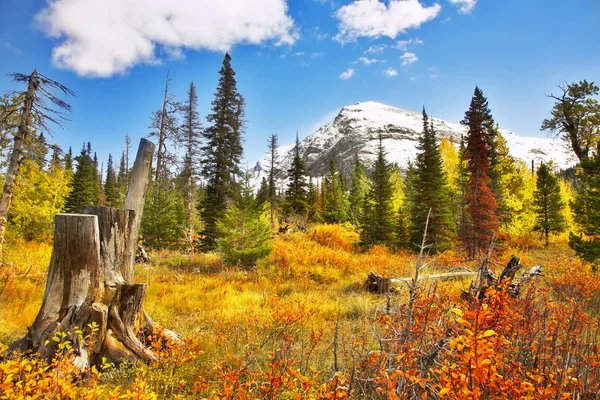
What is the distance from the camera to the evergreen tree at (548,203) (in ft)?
66.9

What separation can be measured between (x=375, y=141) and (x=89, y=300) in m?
117

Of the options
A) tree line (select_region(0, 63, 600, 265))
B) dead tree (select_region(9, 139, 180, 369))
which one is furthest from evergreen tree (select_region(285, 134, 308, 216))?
dead tree (select_region(9, 139, 180, 369))

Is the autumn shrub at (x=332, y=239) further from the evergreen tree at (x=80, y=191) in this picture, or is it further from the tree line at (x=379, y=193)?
the evergreen tree at (x=80, y=191)

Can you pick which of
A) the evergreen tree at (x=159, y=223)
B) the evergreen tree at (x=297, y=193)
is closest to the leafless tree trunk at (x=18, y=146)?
the evergreen tree at (x=159, y=223)

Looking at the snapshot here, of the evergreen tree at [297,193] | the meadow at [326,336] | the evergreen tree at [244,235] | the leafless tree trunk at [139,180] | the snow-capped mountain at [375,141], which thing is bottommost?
the meadow at [326,336]

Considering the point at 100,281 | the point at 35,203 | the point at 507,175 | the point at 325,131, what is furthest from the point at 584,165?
the point at 325,131

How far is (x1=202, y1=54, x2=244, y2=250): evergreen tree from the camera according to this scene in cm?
1697

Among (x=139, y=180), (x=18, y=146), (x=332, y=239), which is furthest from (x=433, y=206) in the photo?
(x=18, y=146)

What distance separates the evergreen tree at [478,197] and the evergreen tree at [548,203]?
8.83 m

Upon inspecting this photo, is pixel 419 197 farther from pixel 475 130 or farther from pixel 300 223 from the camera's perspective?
pixel 300 223

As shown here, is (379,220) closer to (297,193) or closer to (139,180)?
(297,193)

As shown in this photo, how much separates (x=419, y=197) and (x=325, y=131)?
459 feet

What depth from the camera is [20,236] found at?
49.0 ft

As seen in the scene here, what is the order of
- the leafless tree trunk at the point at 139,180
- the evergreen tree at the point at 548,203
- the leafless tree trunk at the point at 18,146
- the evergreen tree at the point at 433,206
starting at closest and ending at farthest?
the leafless tree trunk at the point at 139,180, the leafless tree trunk at the point at 18,146, the evergreen tree at the point at 433,206, the evergreen tree at the point at 548,203
